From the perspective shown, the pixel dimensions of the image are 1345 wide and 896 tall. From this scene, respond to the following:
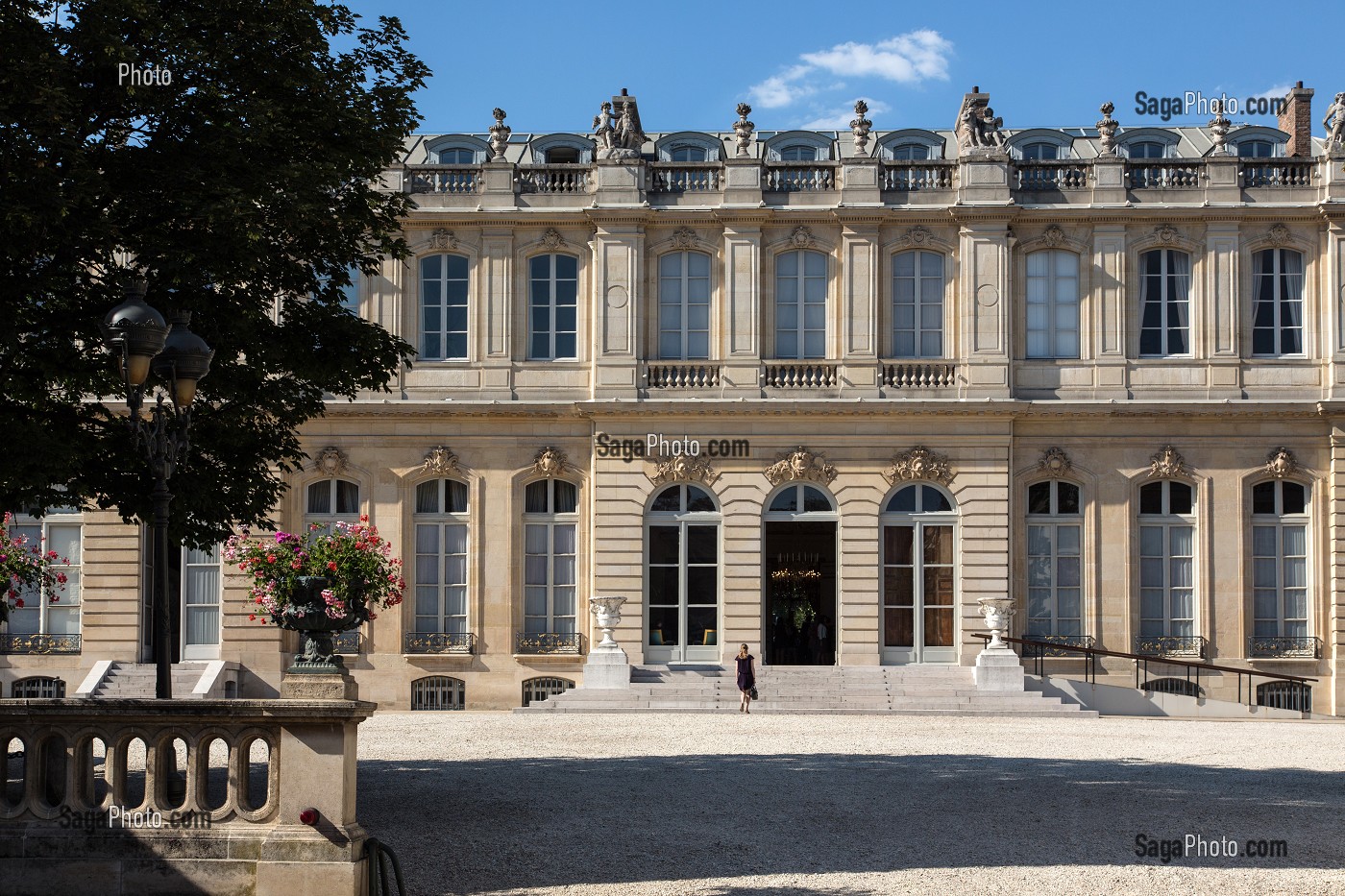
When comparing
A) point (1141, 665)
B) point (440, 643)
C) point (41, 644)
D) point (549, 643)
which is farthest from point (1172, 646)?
point (41, 644)

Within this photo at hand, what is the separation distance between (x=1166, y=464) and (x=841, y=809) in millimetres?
16894

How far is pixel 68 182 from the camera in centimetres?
1291

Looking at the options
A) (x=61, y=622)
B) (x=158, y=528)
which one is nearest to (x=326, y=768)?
(x=158, y=528)

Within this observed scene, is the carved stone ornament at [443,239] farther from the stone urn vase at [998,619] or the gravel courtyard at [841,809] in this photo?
the stone urn vase at [998,619]

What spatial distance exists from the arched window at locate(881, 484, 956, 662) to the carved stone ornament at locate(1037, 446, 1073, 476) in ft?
6.18

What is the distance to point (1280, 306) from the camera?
29734 millimetres

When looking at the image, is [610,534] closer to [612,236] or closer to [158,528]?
[612,236]

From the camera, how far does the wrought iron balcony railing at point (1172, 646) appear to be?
2922 cm

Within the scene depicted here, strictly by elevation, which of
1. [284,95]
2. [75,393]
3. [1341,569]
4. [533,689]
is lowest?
[533,689]

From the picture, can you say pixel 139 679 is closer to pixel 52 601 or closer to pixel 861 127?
pixel 52 601

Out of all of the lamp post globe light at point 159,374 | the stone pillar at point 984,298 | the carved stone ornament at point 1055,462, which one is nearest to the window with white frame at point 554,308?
the stone pillar at point 984,298

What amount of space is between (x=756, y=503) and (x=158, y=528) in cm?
1829

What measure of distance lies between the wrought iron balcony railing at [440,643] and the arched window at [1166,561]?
40.7 ft

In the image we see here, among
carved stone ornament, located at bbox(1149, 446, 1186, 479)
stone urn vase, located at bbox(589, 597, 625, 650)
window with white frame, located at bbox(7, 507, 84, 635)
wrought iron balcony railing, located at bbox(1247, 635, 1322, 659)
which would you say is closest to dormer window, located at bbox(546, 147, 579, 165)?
stone urn vase, located at bbox(589, 597, 625, 650)
